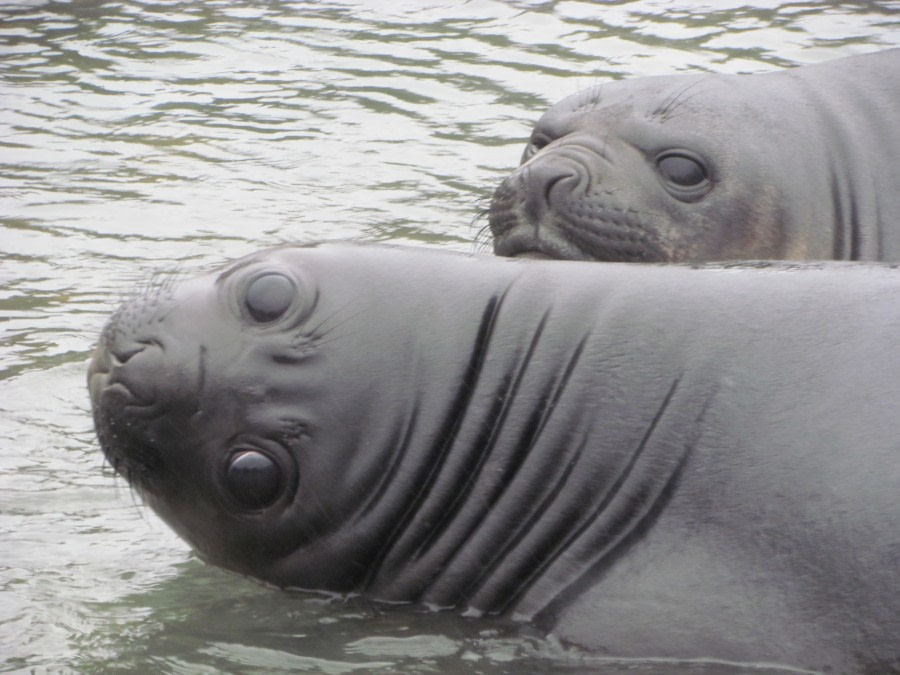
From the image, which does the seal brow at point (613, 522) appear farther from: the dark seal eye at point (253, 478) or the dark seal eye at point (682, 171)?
the dark seal eye at point (682, 171)

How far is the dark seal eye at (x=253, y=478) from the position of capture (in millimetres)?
4629

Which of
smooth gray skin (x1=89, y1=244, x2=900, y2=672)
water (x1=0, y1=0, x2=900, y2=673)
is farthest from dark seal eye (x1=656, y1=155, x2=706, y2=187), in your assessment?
smooth gray skin (x1=89, y1=244, x2=900, y2=672)

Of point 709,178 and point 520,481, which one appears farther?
point 709,178

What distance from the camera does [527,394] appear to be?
4617 millimetres

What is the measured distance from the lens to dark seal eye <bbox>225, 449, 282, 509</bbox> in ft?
15.2

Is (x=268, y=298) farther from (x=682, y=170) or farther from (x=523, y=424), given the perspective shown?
(x=682, y=170)

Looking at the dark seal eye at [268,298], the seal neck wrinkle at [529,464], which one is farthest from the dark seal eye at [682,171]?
the dark seal eye at [268,298]

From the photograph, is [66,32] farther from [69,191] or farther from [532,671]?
[532,671]

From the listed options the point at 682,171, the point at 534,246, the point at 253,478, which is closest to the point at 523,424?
the point at 253,478

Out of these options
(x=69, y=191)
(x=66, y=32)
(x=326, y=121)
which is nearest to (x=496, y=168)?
(x=326, y=121)

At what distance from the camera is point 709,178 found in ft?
22.5

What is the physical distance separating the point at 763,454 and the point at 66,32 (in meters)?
10.5

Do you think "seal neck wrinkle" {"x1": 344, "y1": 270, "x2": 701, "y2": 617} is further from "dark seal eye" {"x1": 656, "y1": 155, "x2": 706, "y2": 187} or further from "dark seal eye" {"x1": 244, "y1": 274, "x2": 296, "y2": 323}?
"dark seal eye" {"x1": 656, "y1": 155, "x2": 706, "y2": 187}

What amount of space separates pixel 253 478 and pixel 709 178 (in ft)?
9.69
